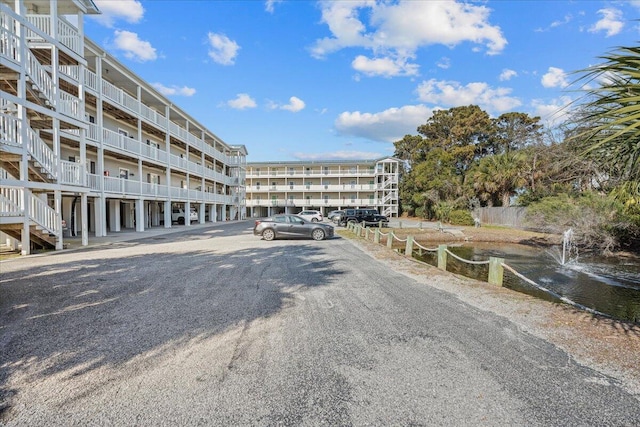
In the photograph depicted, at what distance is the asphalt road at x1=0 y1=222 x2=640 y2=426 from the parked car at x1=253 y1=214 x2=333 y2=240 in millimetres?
10781

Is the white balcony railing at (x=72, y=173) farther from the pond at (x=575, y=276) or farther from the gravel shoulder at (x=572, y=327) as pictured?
the pond at (x=575, y=276)

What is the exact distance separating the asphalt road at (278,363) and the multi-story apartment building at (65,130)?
703cm

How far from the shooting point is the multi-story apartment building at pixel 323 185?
52.2 meters

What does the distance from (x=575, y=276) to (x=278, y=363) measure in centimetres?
1255

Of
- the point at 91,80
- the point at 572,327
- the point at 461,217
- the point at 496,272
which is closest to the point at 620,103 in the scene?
the point at 572,327

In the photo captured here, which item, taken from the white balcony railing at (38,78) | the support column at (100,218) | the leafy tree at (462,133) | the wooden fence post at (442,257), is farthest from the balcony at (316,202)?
the white balcony railing at (38,78)

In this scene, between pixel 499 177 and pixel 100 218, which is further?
pixel 499 177

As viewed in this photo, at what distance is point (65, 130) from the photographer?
16.4 meters

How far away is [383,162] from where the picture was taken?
52406mm

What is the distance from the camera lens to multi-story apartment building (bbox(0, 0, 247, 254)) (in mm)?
11461

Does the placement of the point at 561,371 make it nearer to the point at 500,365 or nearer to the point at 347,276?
the point at 500,365

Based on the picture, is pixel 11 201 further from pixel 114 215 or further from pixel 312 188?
pixel 312 188

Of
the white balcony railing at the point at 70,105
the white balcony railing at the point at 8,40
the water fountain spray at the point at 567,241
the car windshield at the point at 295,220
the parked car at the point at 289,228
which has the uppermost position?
the white balcony railing at the point at 8,40

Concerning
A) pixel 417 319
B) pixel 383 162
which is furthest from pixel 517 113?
pixel 417 319
